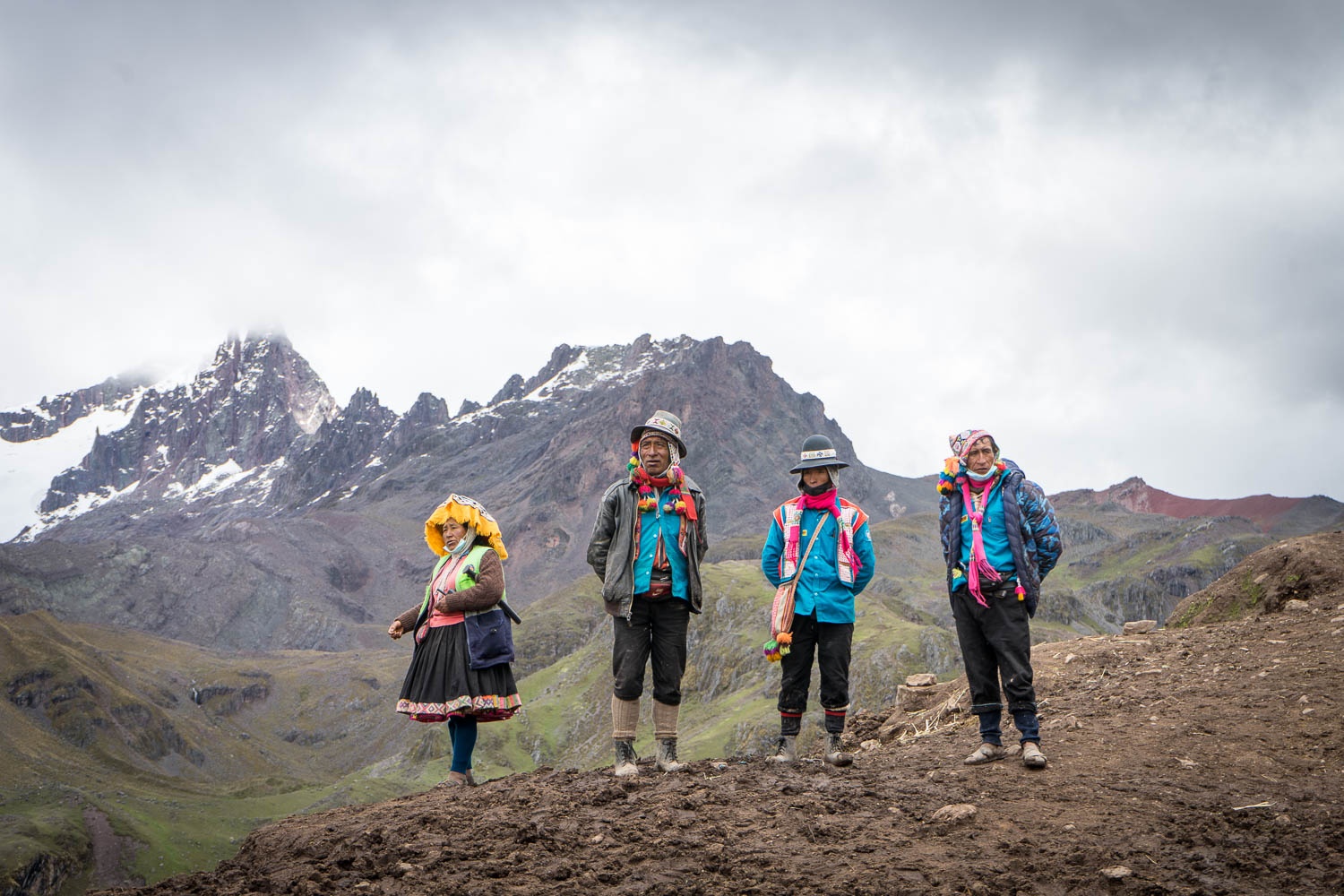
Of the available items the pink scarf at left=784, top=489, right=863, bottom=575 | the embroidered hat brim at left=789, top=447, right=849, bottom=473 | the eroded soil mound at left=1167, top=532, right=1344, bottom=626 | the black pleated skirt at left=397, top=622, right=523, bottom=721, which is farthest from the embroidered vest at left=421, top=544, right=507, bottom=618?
the eroded soil mound at left=1167, top=532, right=1344, bottom=626

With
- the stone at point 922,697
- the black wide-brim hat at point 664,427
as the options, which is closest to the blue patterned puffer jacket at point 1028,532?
the black wide-brim hat at point 664,427

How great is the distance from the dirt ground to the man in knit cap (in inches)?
18.9

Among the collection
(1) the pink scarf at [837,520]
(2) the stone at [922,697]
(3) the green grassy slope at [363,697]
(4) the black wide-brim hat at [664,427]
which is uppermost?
(4) the black wide-brim hat at [664,427]

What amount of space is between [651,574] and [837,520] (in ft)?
5.81

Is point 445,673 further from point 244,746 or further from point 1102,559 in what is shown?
point 1102,559

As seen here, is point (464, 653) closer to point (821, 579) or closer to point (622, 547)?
point (622, 547)

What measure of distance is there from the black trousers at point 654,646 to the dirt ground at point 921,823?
71cm

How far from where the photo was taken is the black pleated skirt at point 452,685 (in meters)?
8.62

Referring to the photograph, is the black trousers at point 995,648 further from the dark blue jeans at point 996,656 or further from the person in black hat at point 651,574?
the person in black hat at point 651,574

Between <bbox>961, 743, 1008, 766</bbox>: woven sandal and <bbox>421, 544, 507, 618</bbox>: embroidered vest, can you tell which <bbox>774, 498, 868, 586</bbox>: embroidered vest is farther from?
<bbox>421, 544, 507, 618</bbox>: embroidered vest

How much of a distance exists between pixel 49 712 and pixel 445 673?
142138mm

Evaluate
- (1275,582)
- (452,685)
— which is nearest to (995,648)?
(452,685)

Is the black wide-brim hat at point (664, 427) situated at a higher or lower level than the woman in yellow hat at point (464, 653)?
higher

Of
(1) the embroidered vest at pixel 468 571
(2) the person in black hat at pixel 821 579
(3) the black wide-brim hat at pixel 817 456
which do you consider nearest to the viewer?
(2) the person in black hat at pixel 821 579
